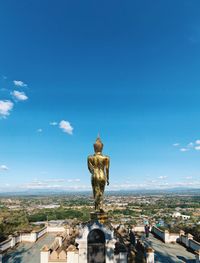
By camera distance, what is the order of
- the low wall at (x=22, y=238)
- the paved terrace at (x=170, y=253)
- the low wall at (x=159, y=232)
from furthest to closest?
the low wall at (x=159, y=232)
the low wall at (x=22, y=238)
the paved terrace at (x=170, y=253)

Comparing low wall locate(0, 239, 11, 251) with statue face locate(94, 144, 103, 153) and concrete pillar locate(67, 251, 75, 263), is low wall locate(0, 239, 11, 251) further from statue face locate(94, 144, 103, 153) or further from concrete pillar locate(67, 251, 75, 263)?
statue face locate(94, 144, 103, 153)

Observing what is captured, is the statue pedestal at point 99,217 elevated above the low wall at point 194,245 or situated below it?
above

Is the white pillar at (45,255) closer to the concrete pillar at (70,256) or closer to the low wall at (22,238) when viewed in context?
the concrete pillar at (70,256)

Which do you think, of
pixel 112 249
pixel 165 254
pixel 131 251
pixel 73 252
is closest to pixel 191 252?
pixel 165 254

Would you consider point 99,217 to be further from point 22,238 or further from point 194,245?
point 22,238

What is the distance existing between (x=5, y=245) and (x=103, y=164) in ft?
22.2

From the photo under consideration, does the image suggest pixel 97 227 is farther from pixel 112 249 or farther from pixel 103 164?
pixel 103 164

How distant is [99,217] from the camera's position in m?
11.7

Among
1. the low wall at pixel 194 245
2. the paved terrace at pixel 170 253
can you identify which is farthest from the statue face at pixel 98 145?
the low wall at pixel 194 245

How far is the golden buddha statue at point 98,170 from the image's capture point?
1245 cm

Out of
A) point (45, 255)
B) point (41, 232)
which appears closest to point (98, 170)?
point (45, 255)

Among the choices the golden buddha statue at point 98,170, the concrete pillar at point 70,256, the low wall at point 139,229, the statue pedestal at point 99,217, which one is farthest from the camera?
the low wall at point 139,229

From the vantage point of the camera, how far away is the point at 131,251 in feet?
39.6

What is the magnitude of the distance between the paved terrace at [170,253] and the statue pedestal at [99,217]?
353 cm
